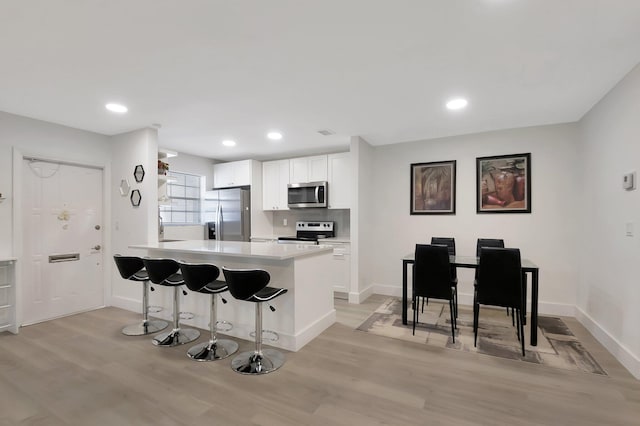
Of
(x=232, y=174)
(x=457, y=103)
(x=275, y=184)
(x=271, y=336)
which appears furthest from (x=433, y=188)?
(x=232, y=174)

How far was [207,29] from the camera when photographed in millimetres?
1899

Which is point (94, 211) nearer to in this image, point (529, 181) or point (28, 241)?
point (28, 241)

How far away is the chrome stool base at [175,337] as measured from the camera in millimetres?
3000

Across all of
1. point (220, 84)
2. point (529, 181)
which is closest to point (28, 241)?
point (220, 84)

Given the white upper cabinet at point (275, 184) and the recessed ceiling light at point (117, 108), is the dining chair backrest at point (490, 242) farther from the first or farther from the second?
the recessed ceiling light at point (117, 108)

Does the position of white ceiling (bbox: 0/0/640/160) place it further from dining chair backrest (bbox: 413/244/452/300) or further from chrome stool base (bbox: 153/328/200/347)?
chrome stool base (bbox: 153/328/200/347)

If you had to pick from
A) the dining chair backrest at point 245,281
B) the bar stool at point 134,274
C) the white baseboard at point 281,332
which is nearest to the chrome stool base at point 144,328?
the bar stool at point 134,274

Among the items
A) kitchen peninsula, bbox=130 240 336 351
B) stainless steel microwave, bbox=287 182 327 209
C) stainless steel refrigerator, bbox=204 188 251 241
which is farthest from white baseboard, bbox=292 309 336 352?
stainless steel refrigerator, bbox=204 188 251 241

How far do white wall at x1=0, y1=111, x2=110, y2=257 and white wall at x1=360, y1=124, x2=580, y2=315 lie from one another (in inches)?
165

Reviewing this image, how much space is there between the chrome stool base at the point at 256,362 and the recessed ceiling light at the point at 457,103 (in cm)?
307

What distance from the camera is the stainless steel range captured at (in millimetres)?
5105

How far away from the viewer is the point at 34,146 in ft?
11.7

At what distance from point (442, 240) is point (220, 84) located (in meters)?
3.50

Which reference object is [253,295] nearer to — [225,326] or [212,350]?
[212,350]
